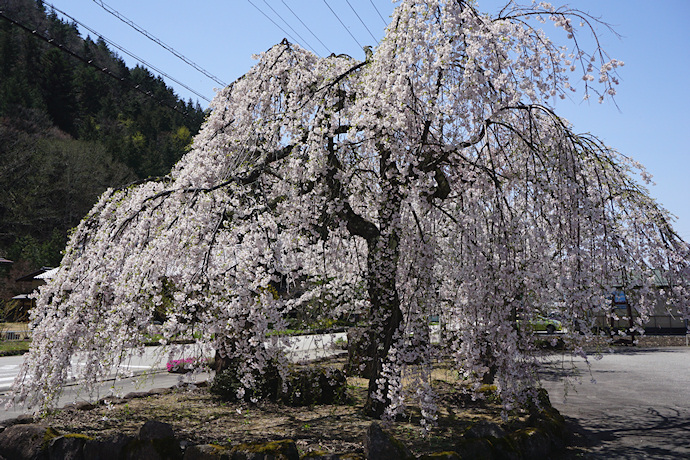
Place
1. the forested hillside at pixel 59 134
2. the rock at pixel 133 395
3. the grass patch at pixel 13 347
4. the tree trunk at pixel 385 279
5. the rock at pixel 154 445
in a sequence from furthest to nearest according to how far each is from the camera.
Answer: the forested hillside at pixel 59 134 → the grass patch at pixel 13 347 → the rock at pixel 133 395 → the tree trunk at pixel 385 279 → the rock at pixel 154 445

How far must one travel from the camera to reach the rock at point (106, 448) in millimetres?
5016

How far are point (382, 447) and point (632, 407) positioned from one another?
6738mm

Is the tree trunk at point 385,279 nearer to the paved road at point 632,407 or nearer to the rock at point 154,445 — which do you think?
the paved road at point 632,407

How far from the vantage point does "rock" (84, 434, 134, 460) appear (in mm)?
5016

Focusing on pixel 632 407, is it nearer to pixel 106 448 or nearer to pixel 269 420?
pixel 269 420

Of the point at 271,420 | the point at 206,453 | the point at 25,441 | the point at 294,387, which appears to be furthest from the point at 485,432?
the point at 25,441

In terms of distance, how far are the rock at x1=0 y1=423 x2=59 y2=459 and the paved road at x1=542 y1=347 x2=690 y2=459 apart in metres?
6.01

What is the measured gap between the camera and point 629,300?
6.14m

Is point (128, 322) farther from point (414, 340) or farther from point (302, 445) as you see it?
point (414, 340)

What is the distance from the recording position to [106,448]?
5035 mm

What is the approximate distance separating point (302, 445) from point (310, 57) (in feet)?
20.6

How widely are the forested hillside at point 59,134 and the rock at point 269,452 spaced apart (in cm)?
2168

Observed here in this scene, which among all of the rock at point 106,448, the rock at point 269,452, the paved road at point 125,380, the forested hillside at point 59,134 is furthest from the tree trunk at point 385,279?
the forested hillside at point 59,134

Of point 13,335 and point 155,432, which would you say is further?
point 13,335
